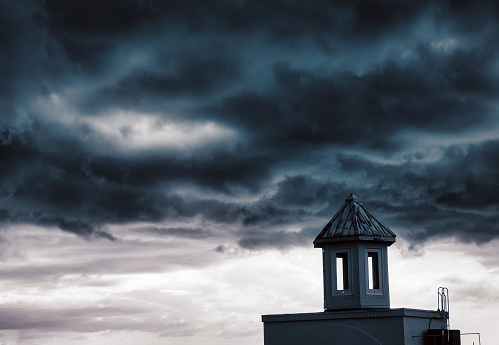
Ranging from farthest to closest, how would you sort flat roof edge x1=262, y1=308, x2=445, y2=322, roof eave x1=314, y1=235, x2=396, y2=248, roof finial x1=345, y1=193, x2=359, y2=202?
roof finial x1=345, y1=193, x2=359, y2=202 → roof eave x1=314, y1=235, x2=396, y2=248 → flat roof edge x1=262, y1=308, x2=445, y2=322

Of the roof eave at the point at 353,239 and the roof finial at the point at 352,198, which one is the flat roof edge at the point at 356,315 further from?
the roof finial at the point at 352,198

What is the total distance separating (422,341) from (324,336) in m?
4.60

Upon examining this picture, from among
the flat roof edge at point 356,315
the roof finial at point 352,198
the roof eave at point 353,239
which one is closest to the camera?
the flat roof edge at point 356,315

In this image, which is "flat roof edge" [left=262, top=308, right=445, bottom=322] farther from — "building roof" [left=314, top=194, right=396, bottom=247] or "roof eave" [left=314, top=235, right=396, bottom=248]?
"building roof" [left=314, top=194, right=396, bottom=247]

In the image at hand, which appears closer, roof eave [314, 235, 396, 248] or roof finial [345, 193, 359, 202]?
roof eave [314, 235, 396, 248]

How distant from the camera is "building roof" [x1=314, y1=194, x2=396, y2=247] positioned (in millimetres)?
41062

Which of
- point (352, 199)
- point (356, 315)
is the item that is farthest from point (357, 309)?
point (352, 199)

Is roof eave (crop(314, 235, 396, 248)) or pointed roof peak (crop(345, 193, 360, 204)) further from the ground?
pointed roof peak (crop(345, 193, 360, 204))

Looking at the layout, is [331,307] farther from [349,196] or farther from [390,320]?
[349,196]

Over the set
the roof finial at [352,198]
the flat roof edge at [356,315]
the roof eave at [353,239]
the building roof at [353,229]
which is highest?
the roof finial at [352,198]

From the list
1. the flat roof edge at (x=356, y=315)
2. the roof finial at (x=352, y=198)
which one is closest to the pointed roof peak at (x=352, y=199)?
the roof finial at (x=352, y=198)

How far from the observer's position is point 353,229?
41.2m

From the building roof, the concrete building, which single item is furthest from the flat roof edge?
the building roof

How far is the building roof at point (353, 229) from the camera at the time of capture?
4106 cm
